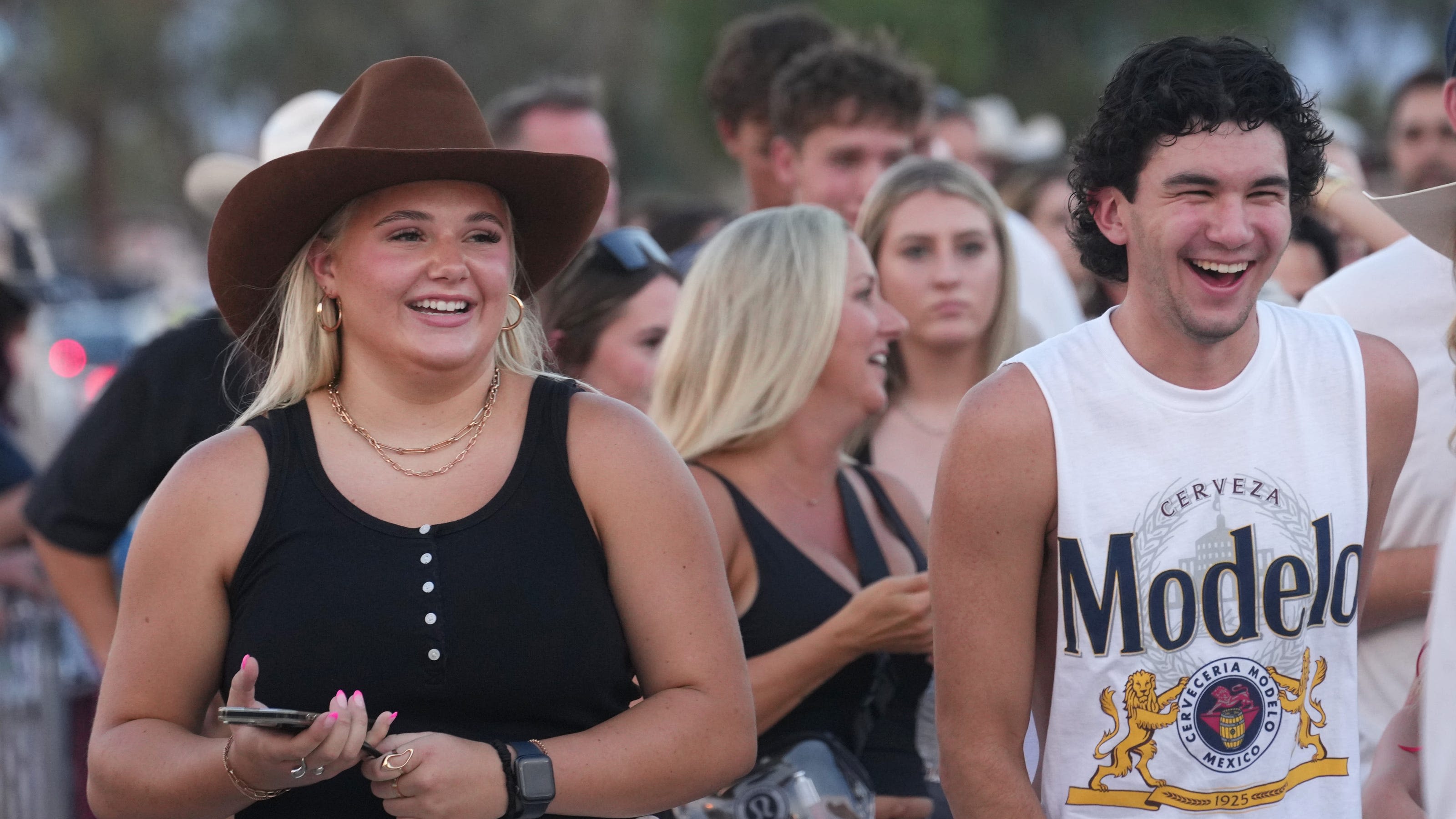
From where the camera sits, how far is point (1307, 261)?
5.38 m

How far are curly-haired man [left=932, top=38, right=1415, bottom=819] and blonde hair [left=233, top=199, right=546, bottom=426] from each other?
833mm

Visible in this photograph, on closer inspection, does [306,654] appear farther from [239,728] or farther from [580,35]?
[580,35]

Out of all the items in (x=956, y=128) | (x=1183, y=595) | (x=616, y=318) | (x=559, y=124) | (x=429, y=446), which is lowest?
(x=1183, y=595)

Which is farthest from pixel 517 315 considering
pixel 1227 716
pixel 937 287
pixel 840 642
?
pixel 937 287

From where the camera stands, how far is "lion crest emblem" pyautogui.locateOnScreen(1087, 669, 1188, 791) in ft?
8.37

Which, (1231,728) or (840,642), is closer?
(1231,728)

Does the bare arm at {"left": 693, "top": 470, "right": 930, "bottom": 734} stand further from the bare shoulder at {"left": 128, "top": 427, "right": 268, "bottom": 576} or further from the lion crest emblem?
the bare shoulder at {"left": 128, "top": 427, "right": 268, "bottom": 576}

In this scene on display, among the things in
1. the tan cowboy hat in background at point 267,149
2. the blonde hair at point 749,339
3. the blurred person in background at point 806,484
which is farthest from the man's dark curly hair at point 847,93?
the blonde hair at point 749,339

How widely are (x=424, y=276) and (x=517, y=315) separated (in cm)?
28

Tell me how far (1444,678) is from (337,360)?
1.88 m

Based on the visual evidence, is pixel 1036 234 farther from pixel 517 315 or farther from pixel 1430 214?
pixel 517 315

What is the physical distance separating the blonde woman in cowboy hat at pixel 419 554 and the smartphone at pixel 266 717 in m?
0.13

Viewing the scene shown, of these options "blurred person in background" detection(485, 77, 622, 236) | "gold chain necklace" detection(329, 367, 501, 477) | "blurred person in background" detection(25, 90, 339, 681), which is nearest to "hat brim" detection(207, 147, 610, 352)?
"gold chain necklace" detection(329, 367, 501, 477)

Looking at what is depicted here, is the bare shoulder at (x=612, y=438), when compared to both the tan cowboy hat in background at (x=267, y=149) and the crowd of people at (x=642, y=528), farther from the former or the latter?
the tan cowboy hat in background at (x=267, y=149)
